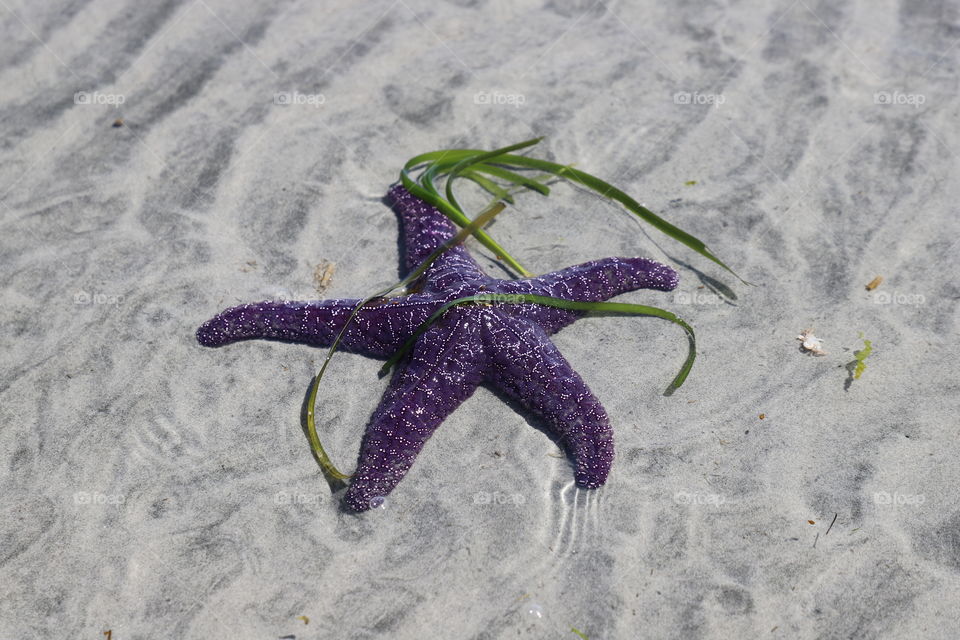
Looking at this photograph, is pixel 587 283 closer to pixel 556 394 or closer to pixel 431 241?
pixel 556 394

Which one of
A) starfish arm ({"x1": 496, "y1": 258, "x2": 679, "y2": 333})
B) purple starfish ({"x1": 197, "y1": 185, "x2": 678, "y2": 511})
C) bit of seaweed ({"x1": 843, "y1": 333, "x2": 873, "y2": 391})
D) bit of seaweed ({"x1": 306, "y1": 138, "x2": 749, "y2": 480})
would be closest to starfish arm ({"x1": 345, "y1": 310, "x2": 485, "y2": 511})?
purple starfish ({"x1": 197, "y1": 185, "x2": 678, "y2": 511})

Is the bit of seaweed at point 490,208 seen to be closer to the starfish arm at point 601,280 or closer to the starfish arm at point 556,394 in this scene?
the starfish arm at point 601,280

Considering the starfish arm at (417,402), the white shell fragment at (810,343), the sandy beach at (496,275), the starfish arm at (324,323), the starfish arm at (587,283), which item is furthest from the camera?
the white shell fragment at (810,343)

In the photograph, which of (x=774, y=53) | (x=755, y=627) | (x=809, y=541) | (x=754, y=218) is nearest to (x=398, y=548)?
(x=755, y=627)

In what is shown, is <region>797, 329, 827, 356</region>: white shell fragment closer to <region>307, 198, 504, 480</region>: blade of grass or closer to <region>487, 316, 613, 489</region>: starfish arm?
<region>487, 316, 613, 489</region>: starfish arm

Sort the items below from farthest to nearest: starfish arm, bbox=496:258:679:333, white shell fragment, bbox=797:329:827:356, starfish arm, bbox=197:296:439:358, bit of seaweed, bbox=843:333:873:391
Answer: white shell fragment, bbox=797:329:827:356 → bit of seaweed, bbox=843:333:873:391 → starfish arm, bbox=496:258:679:333 → starfish arm, bbox=197:296:439:358

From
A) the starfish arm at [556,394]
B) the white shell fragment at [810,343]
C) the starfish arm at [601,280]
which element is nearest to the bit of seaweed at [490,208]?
the starfish arm at [601,280]

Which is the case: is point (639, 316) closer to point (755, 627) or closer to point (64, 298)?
point (755, 627)
